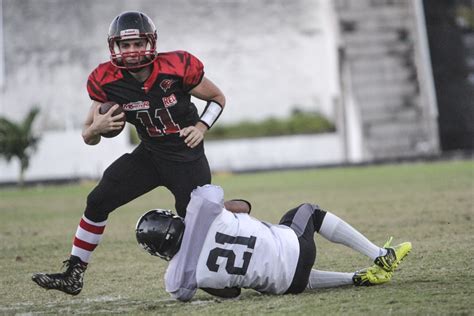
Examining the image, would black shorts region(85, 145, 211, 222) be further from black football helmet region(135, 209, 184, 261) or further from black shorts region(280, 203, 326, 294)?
black football helmet region(135, 209, 184, 261)

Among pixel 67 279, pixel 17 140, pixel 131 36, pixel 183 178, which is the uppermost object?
pixel 131 36

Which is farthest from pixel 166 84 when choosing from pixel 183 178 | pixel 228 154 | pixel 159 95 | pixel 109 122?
pixel 228 154

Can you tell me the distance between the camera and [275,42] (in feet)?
121

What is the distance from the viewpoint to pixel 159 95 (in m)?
6.72

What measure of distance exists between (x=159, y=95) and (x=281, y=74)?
3027 cm

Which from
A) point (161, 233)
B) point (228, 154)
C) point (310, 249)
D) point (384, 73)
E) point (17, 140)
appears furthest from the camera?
point (384, 73)

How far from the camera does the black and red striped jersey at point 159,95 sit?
22.0 feet

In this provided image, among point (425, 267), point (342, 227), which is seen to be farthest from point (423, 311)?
point (425, 267)

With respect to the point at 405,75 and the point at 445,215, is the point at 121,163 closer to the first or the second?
the point at 445,215

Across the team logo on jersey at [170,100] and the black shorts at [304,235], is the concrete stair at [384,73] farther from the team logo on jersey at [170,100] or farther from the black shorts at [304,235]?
the black shorts at [304,235]

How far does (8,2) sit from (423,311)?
32.4m

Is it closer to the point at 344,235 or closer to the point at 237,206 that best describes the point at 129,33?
the point at 237,206

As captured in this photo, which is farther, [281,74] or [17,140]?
[281,74]

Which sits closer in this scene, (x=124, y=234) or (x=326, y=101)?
(x=124, y=234)
